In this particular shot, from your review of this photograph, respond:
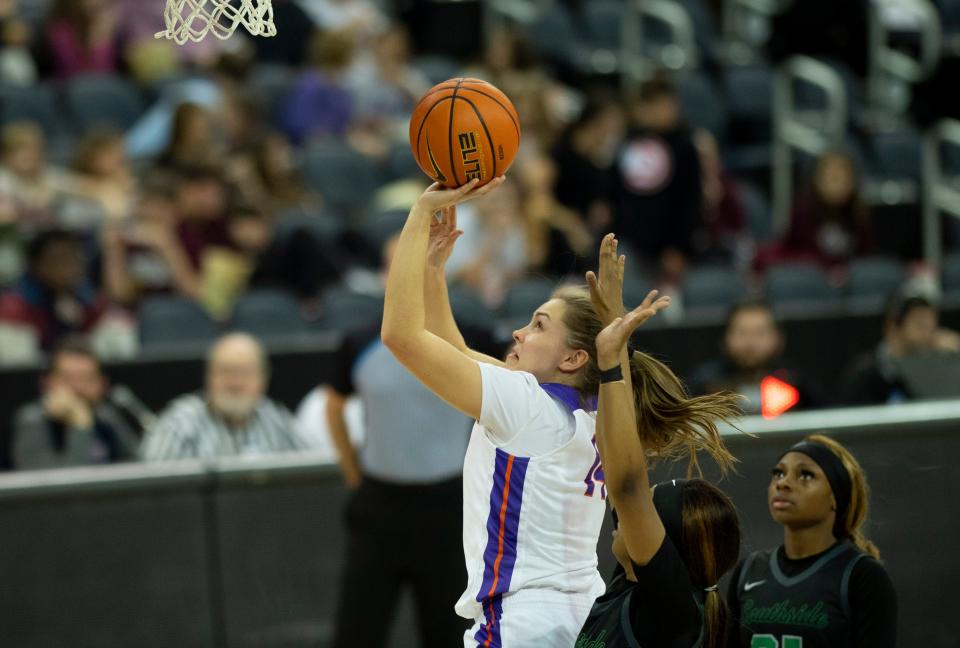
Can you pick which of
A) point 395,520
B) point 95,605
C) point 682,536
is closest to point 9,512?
point 95,605

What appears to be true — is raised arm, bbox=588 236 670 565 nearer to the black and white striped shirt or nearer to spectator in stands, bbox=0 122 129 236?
the black and white striped shirt

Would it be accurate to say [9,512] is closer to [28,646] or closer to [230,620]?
[28,646]

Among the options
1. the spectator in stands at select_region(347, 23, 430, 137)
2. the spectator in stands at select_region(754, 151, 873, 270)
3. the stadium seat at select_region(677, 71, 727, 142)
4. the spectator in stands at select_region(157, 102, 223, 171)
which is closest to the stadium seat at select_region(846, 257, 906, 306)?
the spectator in stands at select_region(754, 151, 873, 270)

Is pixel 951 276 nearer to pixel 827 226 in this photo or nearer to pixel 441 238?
pixel 827 226

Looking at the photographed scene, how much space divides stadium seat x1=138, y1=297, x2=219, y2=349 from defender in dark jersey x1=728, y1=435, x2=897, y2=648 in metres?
5.09

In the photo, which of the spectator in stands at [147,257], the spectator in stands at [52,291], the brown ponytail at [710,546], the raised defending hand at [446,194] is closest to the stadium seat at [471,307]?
the spectator in stands at [147,257]

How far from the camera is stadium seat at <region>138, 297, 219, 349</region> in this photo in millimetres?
8852

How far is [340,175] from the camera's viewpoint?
11.1 m

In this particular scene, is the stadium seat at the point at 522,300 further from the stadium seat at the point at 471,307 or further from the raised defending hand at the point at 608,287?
the raised defending hand at the point at 608,287

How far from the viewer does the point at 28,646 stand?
6.18m

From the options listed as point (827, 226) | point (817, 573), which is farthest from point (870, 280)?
point (817, 573)

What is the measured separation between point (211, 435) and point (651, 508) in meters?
3.91

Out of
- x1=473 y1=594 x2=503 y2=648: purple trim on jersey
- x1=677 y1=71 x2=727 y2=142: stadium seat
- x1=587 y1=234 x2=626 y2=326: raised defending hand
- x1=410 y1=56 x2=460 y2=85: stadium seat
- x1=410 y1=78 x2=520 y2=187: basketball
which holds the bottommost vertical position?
x1=473 y1=594 x2=503 y2=648: purple trim on jersey

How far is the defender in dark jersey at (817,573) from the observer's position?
4.23m
